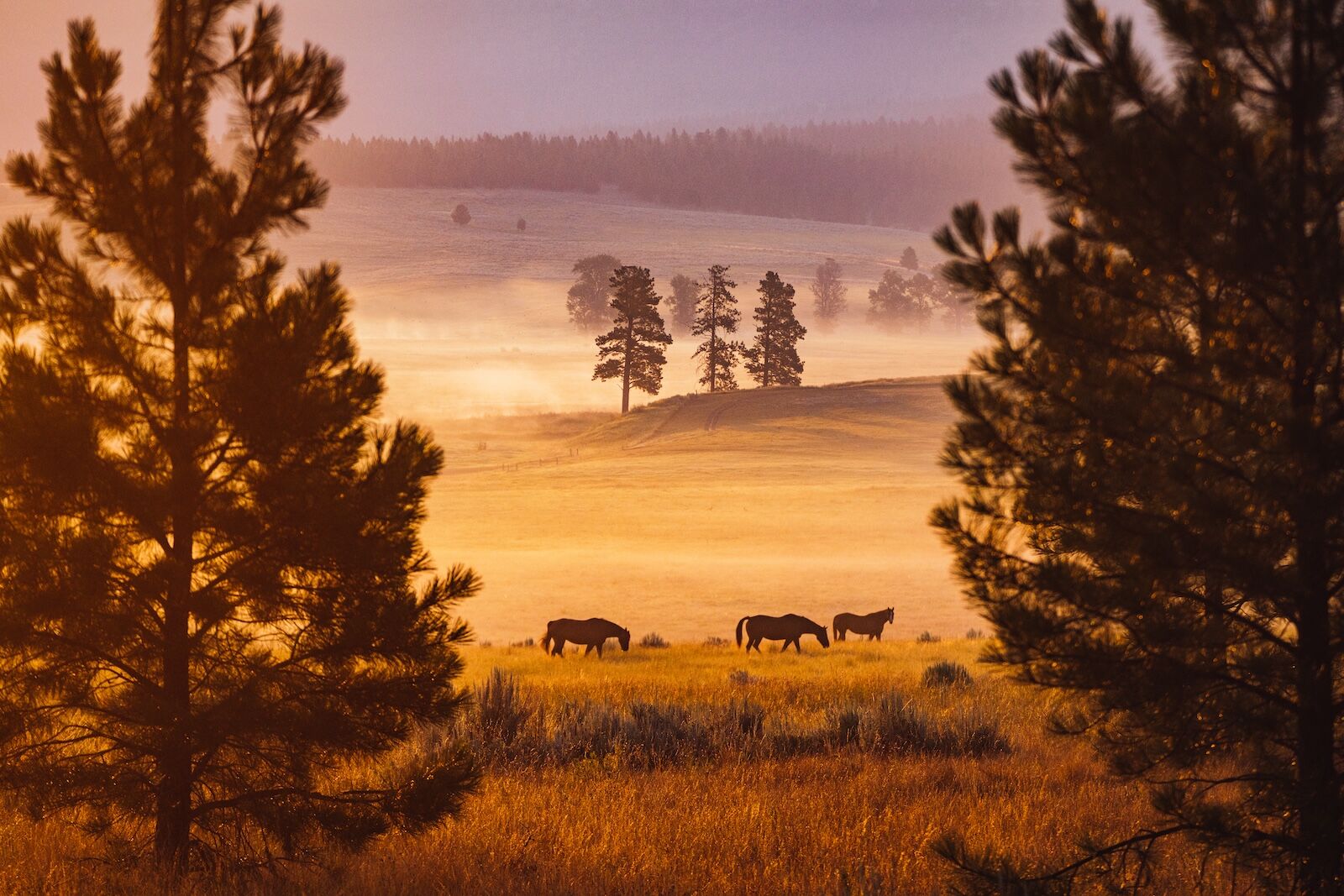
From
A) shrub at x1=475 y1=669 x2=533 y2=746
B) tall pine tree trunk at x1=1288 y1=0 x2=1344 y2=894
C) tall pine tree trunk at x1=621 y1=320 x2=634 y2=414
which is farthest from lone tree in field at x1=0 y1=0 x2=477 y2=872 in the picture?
tall pine tree trunk at x1=621 y1=320 x2=634 y2=414

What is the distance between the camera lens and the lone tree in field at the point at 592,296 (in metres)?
124

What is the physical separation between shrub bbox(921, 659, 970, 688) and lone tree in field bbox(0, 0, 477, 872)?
8.31 meters

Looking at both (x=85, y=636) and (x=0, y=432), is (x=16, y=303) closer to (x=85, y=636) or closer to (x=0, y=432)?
(x=0, y=432)

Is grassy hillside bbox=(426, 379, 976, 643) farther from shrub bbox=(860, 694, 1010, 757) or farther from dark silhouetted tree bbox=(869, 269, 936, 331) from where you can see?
dark silhouetted tree bbox=(869, 269, 936, 331)

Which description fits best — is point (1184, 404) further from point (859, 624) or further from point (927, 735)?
point (859, 624)

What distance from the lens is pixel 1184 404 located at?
4.61m

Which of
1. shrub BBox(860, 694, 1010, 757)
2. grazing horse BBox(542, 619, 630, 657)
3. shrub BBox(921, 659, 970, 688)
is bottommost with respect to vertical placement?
shrub BBox(860, 694, 1010, 757)

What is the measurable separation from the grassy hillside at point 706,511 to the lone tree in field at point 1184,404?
55.0ft

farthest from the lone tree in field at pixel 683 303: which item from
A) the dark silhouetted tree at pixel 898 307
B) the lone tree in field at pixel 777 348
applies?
the lone tree in field at pixel 777 348

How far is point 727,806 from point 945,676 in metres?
6.83

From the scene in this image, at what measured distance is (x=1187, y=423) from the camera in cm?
446

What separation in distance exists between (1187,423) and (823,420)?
61210mm

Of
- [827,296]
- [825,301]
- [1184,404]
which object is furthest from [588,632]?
[827,296]

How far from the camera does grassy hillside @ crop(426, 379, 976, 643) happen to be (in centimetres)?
2592
